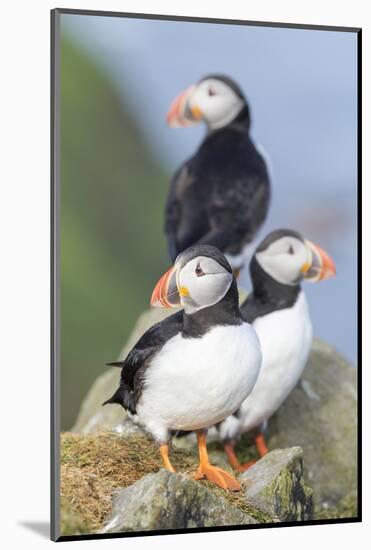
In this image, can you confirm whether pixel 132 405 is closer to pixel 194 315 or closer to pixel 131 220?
pixel 194 315

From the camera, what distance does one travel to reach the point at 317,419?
21.9 feet

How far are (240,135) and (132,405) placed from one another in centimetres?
190

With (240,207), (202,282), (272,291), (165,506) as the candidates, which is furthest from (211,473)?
(240,207)

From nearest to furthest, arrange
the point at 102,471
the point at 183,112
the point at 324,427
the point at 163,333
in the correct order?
the point at 163,333 → the point at 102,471 → the point at 183,112 → the point at 324,427

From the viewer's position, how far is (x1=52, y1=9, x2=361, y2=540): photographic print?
17.6 ft

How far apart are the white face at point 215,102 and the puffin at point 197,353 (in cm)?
145

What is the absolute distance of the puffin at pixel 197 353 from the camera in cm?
529

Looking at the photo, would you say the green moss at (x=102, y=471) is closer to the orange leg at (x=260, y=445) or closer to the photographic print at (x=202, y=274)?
the photographic print at (x=202, y=274)

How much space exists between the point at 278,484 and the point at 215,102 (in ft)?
7.22

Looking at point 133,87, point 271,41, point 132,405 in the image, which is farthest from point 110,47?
point 132,405

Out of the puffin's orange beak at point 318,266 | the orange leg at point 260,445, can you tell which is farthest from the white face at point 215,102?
the orange leg at point 260,445

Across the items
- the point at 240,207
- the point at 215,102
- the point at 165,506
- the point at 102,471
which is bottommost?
the point at 165,506

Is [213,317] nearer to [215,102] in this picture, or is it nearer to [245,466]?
[245,466]

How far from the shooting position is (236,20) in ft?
20.0
